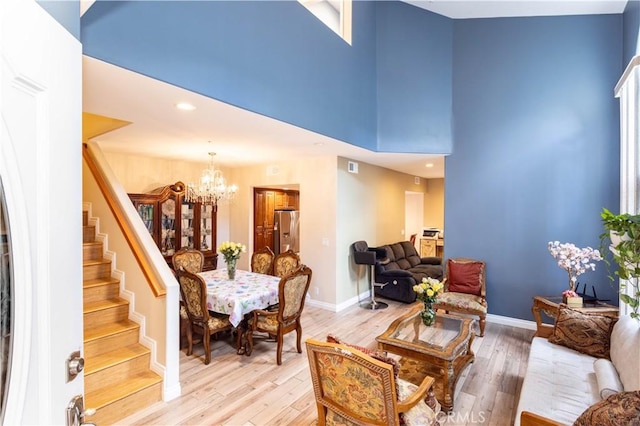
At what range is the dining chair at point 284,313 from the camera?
3135 mm

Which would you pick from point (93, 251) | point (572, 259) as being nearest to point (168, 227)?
point (93, 251)

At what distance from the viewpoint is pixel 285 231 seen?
23.7 feet

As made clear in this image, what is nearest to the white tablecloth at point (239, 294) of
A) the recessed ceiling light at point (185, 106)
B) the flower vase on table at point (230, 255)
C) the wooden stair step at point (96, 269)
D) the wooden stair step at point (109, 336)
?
the flower vase on table at point (230, 255)

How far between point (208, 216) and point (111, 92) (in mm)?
3597

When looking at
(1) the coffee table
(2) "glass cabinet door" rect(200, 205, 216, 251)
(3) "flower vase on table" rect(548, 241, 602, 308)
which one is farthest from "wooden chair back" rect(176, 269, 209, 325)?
(3) "flower vase on table" rect(548, 241, 602, 308)

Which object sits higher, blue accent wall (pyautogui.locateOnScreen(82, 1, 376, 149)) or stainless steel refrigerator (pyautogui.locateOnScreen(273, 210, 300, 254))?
blue accent wall (pyautogui.locateOnScreen(82, 1, 376, 149))

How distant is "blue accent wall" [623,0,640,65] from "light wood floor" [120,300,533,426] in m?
3.61

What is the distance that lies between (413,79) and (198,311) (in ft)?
14.6

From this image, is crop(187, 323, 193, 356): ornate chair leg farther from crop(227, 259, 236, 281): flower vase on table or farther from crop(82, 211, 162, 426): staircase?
crop(227, 259, 236, 281): flower vase on table

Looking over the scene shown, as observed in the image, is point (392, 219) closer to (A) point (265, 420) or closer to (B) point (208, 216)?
(B) point (208, 216)

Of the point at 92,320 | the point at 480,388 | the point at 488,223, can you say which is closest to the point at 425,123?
the point at 488,223

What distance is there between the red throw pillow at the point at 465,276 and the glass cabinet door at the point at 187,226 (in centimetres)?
439

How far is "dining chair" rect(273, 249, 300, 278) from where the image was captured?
4285 mm

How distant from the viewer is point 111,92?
7.76 ft
